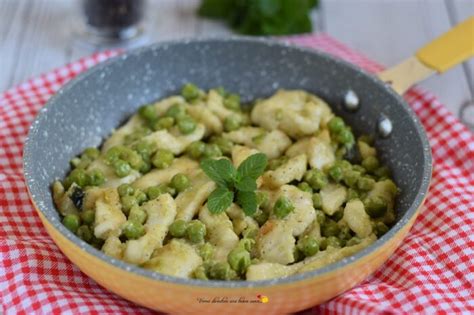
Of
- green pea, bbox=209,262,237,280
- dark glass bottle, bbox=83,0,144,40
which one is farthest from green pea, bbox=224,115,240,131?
dark glass bottle, bbox=83,0,144,40

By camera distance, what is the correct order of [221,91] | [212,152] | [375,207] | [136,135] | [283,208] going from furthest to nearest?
[221,91]
[136,135]
[212,152]
[375,207]
[283,208]

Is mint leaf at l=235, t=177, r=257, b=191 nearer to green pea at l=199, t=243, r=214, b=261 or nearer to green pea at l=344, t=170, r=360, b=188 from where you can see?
green pea at l=199, t=243, r=214, b=261

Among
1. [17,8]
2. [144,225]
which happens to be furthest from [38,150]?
[17,8]

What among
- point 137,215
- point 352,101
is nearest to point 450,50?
point 352,101

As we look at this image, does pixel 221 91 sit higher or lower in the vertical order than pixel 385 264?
higher

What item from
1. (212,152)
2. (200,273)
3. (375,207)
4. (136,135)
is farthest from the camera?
(136,135)

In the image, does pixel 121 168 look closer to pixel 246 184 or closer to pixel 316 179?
pixel 246 184
